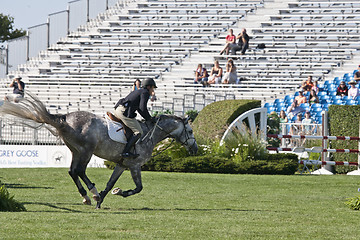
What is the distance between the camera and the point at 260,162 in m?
21.0

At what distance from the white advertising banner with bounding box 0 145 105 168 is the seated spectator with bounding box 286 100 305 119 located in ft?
26.1

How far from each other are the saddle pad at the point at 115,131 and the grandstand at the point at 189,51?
53.9 feet

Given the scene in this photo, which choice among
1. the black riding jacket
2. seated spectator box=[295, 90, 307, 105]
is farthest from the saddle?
seated spectator box=[295, 90, 307, 105]

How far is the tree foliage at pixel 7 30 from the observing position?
6669cm

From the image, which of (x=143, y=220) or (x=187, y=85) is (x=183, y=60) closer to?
(x=187, y=85)

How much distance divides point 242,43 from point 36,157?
15.9 meters

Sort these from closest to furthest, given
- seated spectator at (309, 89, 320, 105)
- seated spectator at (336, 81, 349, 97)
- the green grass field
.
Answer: the green grass field
seated spectator at (309, 89, 320, 105)
seated spectator at (336, 81, 349, 97)

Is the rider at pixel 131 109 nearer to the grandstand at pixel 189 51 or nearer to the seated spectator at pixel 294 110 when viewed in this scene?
the seated spectator at pixel 294 110

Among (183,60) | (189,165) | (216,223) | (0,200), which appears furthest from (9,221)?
(183,60)

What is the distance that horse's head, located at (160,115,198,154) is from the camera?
13531 mm

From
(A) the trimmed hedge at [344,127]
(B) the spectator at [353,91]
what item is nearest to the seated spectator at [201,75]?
(B) the spectator at [353,91]

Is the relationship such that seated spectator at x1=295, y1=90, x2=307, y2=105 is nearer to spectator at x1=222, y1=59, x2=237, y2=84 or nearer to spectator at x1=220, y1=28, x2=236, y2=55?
spectator at x1=222, y1=59, x2=237, y2=84

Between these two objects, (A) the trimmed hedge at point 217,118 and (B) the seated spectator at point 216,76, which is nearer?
(A) the trimmed hedge at point 217,118

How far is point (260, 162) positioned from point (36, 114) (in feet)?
32.7
